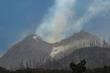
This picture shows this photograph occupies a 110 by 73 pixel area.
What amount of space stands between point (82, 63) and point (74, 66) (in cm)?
481

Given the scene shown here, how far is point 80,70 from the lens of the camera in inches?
5630

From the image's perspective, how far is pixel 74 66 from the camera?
146 metres

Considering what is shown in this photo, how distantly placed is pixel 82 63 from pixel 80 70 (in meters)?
3.83

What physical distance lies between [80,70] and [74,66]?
14.4 feet

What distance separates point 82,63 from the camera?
5664 inches
